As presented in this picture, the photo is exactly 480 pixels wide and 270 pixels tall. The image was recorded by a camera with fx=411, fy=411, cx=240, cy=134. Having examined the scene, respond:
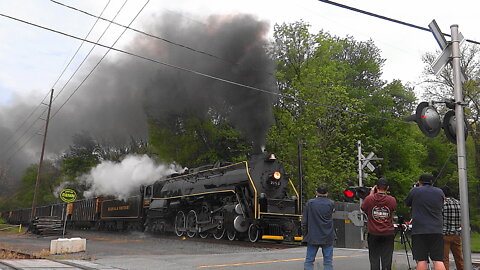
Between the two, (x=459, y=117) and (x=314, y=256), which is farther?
(x=314, y=256)

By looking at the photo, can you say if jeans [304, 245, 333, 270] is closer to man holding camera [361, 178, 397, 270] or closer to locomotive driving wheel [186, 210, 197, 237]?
man holding camera [361, 178, 397, 270]

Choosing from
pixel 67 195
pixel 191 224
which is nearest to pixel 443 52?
pixel 191 224

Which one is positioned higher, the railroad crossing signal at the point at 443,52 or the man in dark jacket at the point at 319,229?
the railroad crossing signal at the point at 443,52

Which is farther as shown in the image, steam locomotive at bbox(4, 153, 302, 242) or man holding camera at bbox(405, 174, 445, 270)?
steam locomotive at bbox(4, 153, 302, 242)

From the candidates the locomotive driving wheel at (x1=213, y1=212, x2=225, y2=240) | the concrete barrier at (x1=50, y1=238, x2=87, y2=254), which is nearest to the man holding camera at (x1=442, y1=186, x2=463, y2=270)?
Answer: the locomotive driving wheel at (x1=213, y1=212, x2=225, y2=240)

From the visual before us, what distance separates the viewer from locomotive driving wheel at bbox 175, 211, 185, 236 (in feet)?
57.0

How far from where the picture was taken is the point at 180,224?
17516 mm

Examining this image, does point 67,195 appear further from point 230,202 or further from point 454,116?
point 454,116

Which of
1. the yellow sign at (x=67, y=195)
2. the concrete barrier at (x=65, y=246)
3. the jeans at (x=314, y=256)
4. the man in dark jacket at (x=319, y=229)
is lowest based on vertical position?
the concrete barrier at (x=65, y=246)

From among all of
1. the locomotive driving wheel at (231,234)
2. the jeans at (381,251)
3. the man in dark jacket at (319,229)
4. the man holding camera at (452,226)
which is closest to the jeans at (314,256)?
the man in dark jacket at (319,229)

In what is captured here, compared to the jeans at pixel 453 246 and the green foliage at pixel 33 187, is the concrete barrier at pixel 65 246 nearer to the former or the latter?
the jeans at pixel 453 246

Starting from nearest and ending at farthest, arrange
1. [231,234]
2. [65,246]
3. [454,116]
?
[454,116], [65,246], [231,234]

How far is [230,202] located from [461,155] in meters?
10.1

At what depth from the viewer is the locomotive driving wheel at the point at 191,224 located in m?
16.6
